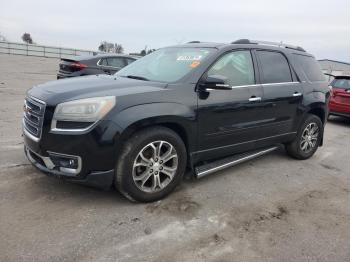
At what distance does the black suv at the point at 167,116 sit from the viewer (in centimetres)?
330

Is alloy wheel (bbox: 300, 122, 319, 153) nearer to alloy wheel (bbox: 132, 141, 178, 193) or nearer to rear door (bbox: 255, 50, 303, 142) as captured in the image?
rear door (bbox: 255, 50, 303, 142)

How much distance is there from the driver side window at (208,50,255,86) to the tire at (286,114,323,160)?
5.13 feet

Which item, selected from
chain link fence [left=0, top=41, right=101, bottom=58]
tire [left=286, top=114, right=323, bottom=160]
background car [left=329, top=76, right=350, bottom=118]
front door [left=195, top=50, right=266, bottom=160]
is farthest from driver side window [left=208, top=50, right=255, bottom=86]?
chain link fence [left=0, top=41, right=101, bottom=58]

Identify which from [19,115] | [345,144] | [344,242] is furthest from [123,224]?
[345,144]

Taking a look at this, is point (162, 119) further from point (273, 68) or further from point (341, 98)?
point (341, 98)

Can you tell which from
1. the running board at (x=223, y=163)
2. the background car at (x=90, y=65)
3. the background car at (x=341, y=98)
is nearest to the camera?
the running board at (x=223, y=163)

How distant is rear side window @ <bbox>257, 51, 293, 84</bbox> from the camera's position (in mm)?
4846

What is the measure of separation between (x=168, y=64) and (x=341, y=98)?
24.3ft

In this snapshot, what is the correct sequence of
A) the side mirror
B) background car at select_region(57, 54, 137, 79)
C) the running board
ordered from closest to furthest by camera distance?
the side mirror → the running board → background car at select_region(57, 54, 137, 79)

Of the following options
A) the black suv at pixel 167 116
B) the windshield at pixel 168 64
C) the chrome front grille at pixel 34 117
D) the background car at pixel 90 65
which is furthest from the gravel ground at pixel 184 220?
the background car at pixel 90 65

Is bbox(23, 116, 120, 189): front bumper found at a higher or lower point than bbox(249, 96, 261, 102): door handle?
lower

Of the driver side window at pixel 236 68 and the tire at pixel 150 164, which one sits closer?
the tire at pixel 150 164

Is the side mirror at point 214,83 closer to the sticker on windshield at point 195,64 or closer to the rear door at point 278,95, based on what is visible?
the sticker on windshield at point 195,64

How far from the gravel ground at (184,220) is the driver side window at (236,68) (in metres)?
1.29
